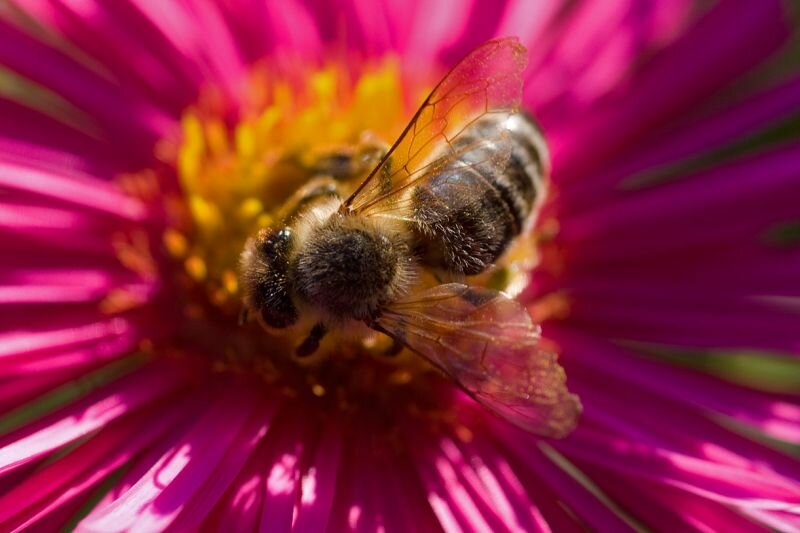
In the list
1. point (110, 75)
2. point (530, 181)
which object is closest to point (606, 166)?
point (530, 181)

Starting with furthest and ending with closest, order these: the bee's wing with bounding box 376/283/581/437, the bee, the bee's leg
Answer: the bee's leg
the bee
the bee's wing with bounding box 376/283/581/437

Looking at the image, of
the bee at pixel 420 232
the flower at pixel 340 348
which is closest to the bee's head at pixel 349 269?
the bee at pixel 420 232

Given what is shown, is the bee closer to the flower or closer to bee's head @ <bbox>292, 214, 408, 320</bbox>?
bee's head @ <bbox>292, 214, 408, 320</bbox>

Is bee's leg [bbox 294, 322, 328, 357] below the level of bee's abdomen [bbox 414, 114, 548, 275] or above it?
below

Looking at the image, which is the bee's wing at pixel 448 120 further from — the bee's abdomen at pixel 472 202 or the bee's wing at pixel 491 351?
the bee's wing at pixel 491 351

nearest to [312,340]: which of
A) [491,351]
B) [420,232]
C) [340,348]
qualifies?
[340,348]

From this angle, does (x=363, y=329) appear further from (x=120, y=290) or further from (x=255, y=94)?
(x=255, y=94)

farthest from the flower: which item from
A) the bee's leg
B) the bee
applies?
the bee
